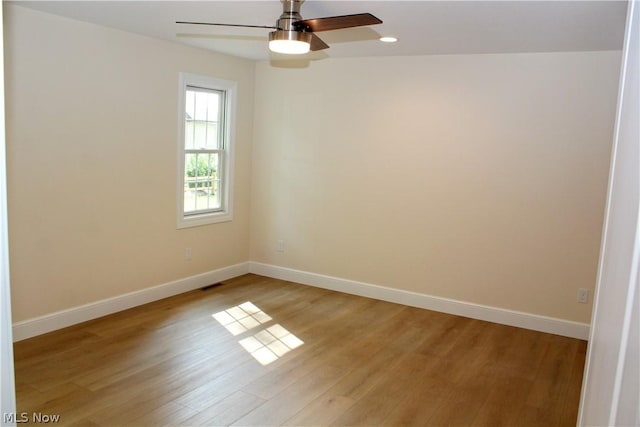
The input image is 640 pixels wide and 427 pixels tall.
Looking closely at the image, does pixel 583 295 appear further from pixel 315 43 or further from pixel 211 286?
pixel 211 286

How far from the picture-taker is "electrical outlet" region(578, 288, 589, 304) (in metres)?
4.21

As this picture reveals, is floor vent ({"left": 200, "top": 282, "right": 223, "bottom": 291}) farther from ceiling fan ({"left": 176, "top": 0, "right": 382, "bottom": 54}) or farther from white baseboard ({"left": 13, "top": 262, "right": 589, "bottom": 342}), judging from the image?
ceiling fan ({"left": 176, "top": 0, "right": 382, "bottom": 54})

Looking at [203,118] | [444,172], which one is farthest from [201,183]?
[444,172]

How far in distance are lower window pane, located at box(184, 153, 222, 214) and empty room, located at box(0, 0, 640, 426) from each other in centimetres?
3

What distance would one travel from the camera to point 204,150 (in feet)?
17.2

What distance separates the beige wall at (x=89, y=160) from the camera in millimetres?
3600

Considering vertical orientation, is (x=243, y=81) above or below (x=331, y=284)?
above

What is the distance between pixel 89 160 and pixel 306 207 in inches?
92.6

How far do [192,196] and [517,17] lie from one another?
11.6ft

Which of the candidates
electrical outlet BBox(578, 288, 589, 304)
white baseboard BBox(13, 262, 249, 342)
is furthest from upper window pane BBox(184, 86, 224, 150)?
electrical outlet BBox(578, 288, 589, 304)

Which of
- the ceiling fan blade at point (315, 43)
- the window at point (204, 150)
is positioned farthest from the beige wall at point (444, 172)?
the ceiling fan blade at point (315, 43)

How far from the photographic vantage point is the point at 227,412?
9.39 ft

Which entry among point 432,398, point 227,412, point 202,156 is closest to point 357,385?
point 432,398

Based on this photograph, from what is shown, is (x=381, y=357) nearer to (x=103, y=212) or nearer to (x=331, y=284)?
(x=331, y=284)
